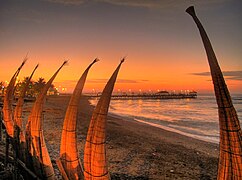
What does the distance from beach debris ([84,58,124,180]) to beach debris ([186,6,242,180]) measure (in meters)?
1.59

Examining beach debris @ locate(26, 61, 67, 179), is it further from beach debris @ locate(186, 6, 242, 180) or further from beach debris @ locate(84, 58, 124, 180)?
beach debris @ locate(186, 6, 242, 180)

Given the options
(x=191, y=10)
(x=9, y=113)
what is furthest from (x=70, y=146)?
(x=9, y=113)

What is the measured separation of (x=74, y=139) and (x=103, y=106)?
140 cm

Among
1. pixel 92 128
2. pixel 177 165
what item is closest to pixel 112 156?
pixel 177 165

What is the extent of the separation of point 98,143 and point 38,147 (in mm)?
2616

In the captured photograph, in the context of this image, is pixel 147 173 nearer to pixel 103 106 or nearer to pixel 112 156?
pixel 112 156

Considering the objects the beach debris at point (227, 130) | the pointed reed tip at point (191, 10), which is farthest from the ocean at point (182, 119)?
the pointed reed tip at point (191, 10)

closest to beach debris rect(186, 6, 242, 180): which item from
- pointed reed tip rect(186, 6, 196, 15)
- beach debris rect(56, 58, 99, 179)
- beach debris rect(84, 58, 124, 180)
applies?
pointed reed tip rect(186, 6, 196, 15)

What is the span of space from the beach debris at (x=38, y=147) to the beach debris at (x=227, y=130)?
4079mm

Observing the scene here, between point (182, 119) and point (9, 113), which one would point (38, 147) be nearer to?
point (9, 113)

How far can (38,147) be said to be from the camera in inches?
196

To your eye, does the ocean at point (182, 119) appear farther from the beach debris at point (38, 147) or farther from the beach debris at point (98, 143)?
the beach debris at point (98, 143)

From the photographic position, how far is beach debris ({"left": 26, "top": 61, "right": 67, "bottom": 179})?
491cm

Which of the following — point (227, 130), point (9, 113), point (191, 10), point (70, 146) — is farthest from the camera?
point (9, 113)
